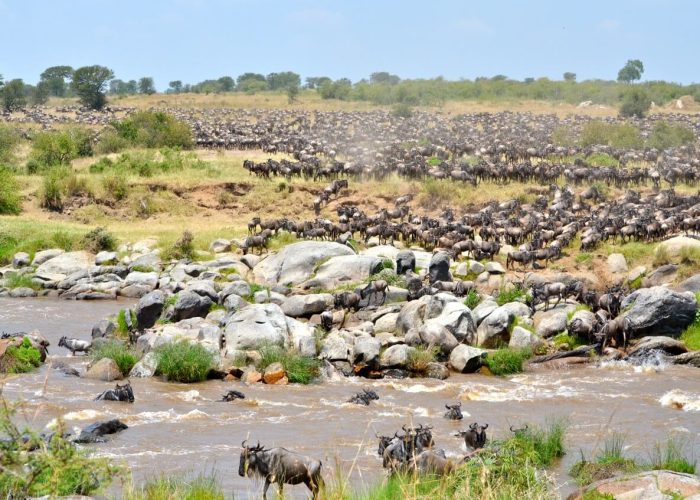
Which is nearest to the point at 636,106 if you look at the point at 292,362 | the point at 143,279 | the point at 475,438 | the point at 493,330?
the point at 143,279

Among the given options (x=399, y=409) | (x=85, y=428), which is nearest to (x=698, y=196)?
(x=399, y=409)

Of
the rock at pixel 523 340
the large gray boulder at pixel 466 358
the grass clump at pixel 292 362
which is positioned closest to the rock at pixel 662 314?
the rock at pixel 523 340

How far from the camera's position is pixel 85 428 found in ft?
48.2

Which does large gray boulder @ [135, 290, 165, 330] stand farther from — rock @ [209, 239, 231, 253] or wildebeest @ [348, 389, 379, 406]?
rock @ [209, 239, 231, 253]

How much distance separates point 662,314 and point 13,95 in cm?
8467

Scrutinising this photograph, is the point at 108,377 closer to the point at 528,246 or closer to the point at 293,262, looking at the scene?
the point at 293,262

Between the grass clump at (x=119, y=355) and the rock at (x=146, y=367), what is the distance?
0.18 meters

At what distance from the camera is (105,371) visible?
19.2 m

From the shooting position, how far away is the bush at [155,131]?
50.2 metres

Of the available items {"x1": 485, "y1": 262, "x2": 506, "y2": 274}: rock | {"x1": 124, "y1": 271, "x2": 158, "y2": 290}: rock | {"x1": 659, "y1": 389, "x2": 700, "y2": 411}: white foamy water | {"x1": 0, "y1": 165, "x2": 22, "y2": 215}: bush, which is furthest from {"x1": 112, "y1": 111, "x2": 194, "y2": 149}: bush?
{"x1": 659, "y1": 389, "x2": 700, "y2": 411}: white foamy water

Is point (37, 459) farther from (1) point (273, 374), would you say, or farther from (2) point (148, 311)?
(2) point (148, 311)

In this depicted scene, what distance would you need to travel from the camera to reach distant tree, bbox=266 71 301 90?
143m

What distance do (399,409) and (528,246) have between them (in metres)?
13.8

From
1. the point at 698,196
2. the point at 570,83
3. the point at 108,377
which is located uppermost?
the point at 570,83
